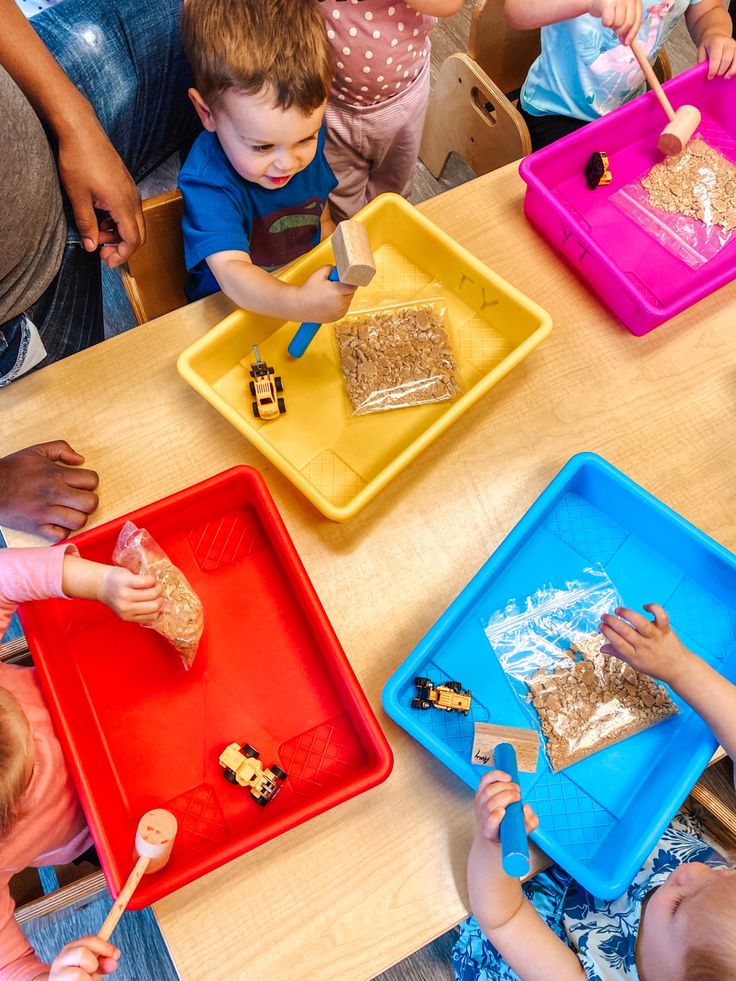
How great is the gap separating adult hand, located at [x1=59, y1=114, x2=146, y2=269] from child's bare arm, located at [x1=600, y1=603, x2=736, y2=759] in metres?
0.81

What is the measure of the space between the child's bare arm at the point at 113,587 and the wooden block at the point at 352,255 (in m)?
0.40

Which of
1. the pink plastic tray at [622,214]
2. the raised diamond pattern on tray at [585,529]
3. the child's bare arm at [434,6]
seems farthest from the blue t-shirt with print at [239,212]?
the raised diamond pattern on tray at [585,529]

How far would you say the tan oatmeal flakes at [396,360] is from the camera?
920mm

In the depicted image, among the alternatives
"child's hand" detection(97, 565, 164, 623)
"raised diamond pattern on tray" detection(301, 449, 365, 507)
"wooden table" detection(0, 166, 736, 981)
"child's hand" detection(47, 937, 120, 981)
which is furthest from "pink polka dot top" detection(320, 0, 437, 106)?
"child's hand" detection(47, 937, 120, 981)

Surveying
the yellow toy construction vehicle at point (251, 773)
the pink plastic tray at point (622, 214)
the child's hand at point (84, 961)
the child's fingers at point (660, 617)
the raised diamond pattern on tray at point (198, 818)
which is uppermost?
the pink plastic tray at point (622, 214)

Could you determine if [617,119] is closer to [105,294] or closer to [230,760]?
[230,760]

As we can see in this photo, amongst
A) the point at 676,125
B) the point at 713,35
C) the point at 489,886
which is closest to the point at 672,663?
the point at 489,886

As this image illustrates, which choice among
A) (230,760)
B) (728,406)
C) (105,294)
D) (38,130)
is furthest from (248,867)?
(105,294)

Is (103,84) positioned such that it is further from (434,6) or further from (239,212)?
(434,6)

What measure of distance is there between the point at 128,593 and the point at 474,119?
3.48 feet

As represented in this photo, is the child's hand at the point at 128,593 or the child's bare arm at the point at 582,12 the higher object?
the child's bare arm at the point at 582,12

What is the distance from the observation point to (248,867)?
2.41 ft

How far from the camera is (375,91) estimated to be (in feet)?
3.57

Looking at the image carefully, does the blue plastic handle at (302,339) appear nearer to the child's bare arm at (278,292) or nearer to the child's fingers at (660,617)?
the child's bare arm at (278,292)
